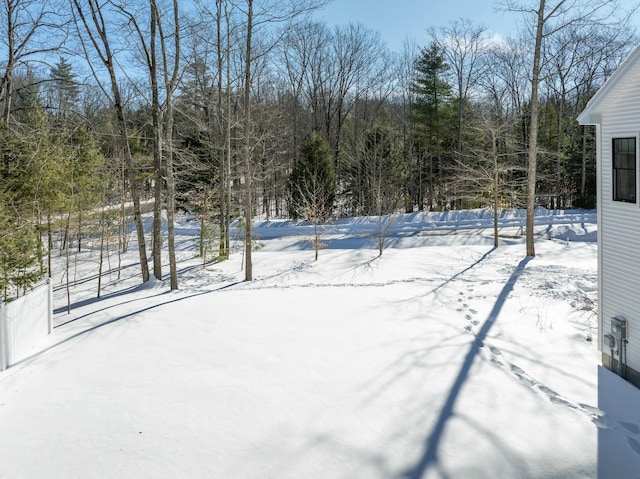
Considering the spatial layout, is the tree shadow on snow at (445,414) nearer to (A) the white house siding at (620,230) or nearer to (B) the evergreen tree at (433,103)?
(A) the white house siding at (620,230)

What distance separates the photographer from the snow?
454cm

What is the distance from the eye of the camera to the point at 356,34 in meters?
33.3

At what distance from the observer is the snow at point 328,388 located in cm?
454

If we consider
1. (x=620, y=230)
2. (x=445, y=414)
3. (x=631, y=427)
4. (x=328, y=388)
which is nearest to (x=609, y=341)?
(x=620, y=230)

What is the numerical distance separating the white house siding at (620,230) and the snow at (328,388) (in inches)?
32.1

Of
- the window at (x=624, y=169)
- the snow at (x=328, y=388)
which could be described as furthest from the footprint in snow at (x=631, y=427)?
the window at (x=624, y=169)

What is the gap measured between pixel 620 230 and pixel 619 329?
1.55 metres

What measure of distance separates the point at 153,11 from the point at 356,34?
23080 millimetres

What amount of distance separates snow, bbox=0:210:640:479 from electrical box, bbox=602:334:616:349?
34 centimetres

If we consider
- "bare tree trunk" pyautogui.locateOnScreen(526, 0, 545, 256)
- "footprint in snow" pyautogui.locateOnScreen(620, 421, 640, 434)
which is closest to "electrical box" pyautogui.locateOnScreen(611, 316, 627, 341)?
"footprint in snow" pyautogui.locateOnScreen(620, 421, 640, 434)

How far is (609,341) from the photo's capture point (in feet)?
24.3

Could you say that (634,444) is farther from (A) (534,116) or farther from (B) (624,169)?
(A) (534,116)

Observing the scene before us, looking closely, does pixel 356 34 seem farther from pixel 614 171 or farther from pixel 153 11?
pixel 614 171

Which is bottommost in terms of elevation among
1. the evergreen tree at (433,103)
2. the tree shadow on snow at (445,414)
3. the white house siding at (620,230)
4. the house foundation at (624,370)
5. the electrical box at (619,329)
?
the house foundation at (624,370)
